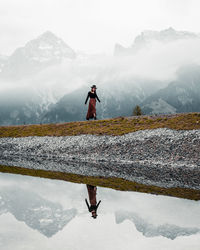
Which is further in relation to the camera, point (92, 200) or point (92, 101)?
point (92, 101)

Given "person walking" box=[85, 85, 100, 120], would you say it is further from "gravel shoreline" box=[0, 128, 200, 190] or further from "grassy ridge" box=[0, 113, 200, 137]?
"gravel shoreline" box=[0, 128, 200, 190]

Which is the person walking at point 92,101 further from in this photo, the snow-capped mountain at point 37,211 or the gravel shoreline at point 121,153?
the snow-capped mountain at point 37,211

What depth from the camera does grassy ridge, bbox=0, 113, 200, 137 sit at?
40.1 meters

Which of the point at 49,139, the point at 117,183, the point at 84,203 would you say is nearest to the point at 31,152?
the point at 49,139

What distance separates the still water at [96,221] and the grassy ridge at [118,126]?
25307mm

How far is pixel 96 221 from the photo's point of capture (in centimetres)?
1114

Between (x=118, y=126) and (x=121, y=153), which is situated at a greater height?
(x=118, y=126)

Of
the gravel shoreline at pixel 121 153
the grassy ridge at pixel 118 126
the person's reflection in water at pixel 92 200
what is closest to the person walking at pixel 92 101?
the grassy ridge at pixel 118 126

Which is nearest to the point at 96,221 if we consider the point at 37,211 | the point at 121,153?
the point at 37,211

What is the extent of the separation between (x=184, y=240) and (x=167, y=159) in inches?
981

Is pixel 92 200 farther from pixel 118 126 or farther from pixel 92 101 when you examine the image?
pixel 118 126

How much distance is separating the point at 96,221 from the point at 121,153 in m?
27.1

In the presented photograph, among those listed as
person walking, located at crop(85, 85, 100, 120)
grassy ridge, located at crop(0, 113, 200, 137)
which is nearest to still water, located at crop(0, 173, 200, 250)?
grassy ridge, located at crop(0, 113, 200, 137)

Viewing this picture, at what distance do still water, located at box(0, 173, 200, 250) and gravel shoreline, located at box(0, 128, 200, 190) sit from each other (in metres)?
10.9
